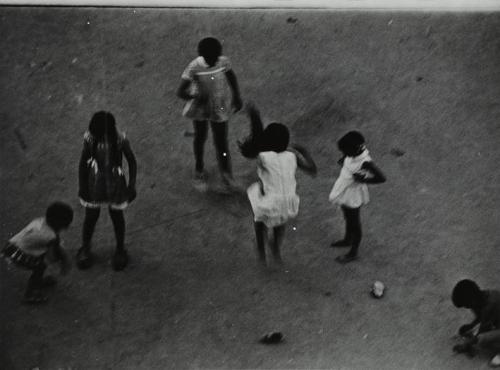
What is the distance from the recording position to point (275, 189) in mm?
6164

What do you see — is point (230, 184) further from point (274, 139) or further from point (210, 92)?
point (274, 139)

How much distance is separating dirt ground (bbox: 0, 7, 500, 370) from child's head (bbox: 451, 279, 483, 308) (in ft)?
0.99

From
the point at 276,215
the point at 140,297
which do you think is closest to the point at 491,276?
the point at 276,215

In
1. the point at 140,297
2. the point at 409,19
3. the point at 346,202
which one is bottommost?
the point at 140,297

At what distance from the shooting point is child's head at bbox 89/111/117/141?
6.00 m

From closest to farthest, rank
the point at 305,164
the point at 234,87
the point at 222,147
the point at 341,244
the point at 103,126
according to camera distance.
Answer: the point at 103,126 < the point at 305,164 < the point at 234,87 < the point at 341,244 < the point at 222,147

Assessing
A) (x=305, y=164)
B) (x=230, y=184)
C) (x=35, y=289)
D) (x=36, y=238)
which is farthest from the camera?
(x=230, y=184)

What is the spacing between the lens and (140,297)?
254 inches

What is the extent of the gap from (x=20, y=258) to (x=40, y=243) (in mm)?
194

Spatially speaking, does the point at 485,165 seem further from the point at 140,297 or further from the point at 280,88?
the point at 140,297

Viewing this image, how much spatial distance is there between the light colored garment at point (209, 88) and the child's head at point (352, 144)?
97 cm

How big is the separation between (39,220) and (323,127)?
8.09ft

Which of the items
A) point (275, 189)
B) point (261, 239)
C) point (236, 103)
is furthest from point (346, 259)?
point (236, 103)

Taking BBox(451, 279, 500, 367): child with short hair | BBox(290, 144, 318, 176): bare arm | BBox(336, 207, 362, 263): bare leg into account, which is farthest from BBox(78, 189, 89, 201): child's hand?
BBox(451, 279, 500, 367): child with short hair
